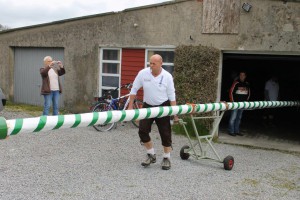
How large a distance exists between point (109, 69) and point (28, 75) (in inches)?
151

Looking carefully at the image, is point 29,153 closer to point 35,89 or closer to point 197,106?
point 197,106

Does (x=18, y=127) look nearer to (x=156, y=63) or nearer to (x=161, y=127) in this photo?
(x=156, y=63)

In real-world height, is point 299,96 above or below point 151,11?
below

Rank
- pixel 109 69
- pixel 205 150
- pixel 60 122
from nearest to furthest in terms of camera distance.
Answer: pixel 60 122
pixel 205 150
pixel 109 69

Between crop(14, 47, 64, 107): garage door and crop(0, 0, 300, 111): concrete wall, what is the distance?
25 cm

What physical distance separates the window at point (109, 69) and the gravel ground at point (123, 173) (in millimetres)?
3418

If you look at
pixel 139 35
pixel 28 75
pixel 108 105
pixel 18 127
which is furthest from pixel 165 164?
pixel 28 75

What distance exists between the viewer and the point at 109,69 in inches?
473

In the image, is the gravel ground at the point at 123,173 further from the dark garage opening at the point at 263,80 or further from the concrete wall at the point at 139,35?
the dark garage opening at the point at 263,80

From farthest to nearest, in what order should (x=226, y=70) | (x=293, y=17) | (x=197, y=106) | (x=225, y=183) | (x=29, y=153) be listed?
(x=226, y=70) → (x=293, y=17) → (x=29, y=153) → (x=197, y=106) → (x=225, y=183)

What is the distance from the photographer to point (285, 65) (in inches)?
754

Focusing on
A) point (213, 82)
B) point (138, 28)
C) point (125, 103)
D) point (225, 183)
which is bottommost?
point (225, 183)

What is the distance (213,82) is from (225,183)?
430 centimetres

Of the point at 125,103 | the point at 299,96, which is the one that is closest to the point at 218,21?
the point at 125,103
